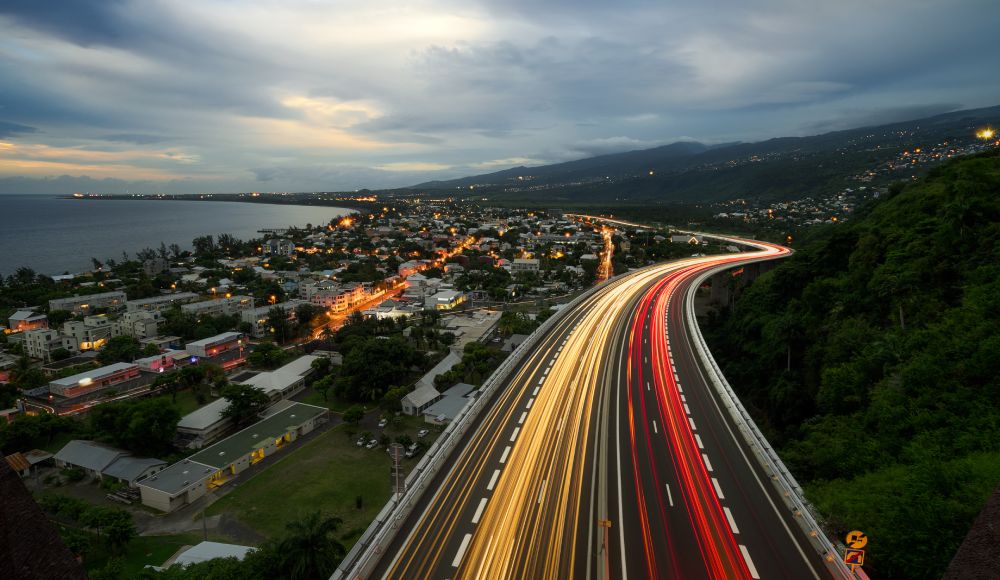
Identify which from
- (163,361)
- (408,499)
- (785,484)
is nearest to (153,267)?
(163,361)

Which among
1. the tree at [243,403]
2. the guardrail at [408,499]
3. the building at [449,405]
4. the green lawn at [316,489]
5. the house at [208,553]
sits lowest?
the green lawn at [316,489]

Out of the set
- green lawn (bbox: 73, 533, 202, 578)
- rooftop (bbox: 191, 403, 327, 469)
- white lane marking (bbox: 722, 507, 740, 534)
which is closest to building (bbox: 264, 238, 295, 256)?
rooftop (bbox: 191, 403, 327, 469)

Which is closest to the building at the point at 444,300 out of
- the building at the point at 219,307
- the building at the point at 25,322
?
the building at the point at 219,307

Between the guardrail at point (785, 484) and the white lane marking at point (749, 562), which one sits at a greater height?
the guardrail at point (785, 484)

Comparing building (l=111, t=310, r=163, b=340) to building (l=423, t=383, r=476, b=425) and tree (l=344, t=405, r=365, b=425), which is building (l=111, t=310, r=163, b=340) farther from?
building (l=423, t=383, r=476, b=425)

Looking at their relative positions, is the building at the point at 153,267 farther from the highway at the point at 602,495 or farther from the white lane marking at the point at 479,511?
the white lane marking at the point at 479,511

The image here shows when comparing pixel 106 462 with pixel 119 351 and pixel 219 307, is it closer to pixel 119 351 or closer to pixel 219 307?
pixel 119 351

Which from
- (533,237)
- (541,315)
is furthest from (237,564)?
(533,237)
